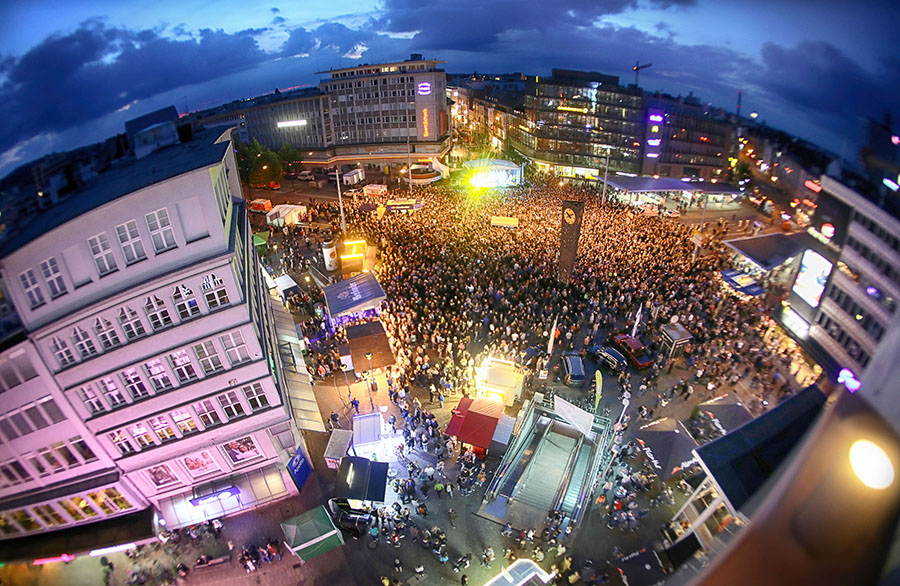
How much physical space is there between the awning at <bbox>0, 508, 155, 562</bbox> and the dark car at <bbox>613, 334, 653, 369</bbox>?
75.8 feet

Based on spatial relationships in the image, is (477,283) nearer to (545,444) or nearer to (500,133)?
(545,444)

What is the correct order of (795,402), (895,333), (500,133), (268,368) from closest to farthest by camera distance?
(895,333), (795,402), (268,368), (500,133)

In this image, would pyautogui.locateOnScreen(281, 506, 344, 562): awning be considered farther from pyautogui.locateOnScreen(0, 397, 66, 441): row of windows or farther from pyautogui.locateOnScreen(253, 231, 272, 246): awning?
pyautogui.locateOnScreen(253, 231, 272, 246): awning

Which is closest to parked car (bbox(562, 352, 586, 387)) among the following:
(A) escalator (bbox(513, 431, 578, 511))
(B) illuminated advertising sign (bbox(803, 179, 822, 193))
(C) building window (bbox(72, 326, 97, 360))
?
(A) escalator (bbox(513, 431, 578, 511))

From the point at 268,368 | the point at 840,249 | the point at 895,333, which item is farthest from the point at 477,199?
the point at 895,333

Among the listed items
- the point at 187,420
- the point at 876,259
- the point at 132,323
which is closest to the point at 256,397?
the point at 187,420

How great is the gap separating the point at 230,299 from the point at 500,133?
77.8 meters

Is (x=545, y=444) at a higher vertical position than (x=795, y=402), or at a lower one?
lower

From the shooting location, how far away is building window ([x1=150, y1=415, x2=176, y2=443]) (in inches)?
645

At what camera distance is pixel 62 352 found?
1469 centimetres

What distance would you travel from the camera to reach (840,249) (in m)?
20.6

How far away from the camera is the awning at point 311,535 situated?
15789 mm

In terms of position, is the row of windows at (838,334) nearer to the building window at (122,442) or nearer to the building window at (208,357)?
the building window at (208,357)

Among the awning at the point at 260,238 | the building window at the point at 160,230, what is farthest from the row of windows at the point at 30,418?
the awning at the point at 260,238
